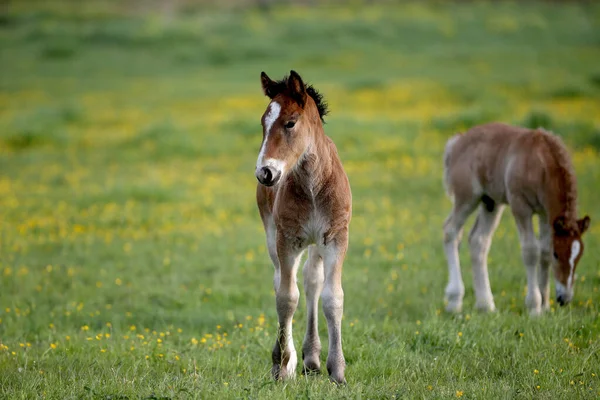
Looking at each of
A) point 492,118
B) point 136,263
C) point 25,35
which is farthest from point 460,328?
point 25,35

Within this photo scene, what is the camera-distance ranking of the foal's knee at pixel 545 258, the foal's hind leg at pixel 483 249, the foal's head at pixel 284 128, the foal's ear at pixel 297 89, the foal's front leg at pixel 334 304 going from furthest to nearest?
the foal's hind leg at pixel 483 249 < the foal's knee at pixel 545 258 < the foal's front leg at pixel 334 304 < the foal's ear at pixel 297 89 < the foal's head at pixel 284 128

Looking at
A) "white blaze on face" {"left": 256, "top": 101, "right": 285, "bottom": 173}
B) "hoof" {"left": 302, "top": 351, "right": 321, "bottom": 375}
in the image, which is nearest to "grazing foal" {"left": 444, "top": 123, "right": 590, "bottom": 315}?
"hoof" {"left": 302, "top": 351, "right": 321, "bottom": 375}

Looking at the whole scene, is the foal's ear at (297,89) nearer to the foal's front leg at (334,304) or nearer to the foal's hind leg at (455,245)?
the foal's front leg at (334,304)

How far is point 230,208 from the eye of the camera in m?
14.5

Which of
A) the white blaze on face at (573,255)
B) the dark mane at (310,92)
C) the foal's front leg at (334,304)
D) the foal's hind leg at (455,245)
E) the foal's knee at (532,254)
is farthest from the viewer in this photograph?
the foal's hind leg at (455,245)

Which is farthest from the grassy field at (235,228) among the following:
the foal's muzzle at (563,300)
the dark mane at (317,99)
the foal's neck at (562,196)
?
the dark mane at (317,99)

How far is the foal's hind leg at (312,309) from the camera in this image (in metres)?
6.34

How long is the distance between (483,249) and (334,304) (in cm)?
354

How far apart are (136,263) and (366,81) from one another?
20.6 m

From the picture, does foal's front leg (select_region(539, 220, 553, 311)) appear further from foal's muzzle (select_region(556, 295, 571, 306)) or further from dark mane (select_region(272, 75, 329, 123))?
dark mane (select_region(272, 75, 329, 123))

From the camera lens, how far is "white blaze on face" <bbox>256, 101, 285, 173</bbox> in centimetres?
539

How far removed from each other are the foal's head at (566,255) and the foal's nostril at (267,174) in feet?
13.2

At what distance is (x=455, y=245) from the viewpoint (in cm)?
913

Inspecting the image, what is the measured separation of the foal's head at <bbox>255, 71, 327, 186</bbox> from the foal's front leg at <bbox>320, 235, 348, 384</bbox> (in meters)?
0.78
